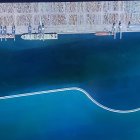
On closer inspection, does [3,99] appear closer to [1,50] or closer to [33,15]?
[1,50]

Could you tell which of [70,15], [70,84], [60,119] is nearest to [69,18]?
[70,15]

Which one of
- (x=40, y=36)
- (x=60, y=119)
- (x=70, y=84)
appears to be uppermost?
(x=40, y=36)

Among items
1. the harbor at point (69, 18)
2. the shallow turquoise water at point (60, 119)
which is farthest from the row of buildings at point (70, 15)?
the shallow turquoise water at point (60, 119)

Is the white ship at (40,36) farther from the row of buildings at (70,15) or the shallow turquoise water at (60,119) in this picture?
the shallow turquoise water at (60,119)

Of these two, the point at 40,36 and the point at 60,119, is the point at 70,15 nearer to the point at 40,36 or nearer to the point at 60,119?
the point at 40,36

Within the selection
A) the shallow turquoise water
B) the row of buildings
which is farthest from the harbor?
the shallow turquoise water

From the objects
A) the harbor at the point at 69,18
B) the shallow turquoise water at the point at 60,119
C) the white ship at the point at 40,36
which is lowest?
the shallow turquoise water at the point at 60,119

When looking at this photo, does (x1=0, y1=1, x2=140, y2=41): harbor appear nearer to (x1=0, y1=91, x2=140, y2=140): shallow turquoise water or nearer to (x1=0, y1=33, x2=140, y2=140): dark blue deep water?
(x1=0, y1=33, x2=140, y2=140): dark blue deep water

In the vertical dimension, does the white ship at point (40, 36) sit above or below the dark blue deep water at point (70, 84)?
above
